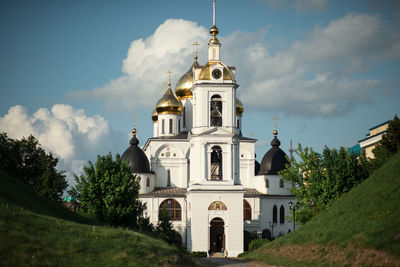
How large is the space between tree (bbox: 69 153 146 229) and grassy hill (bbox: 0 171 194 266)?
49.5ft

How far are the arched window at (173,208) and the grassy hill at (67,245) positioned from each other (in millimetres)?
34258

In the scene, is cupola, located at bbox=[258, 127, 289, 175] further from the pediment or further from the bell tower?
the pediment

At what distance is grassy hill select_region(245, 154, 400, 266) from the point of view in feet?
78.0

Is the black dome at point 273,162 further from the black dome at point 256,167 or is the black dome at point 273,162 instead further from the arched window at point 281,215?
the arched window at point 281,215

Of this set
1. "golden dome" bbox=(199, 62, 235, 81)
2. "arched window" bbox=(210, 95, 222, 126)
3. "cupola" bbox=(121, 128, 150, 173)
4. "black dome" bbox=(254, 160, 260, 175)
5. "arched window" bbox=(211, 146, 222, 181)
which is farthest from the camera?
"black dome" bbox=(254, 160, 260, 175)

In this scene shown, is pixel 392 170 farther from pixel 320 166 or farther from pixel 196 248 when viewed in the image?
pixel 196 248

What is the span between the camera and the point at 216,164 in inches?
2254

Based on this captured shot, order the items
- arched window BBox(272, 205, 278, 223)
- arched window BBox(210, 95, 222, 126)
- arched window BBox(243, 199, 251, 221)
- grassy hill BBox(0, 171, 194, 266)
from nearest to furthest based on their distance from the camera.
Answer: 1. grassy hill BBox(0, 171, 194, 266)
2. arched window BBox(210, 95, 222, 126)
3. arched window BBox(243, 199, 251, 221)
4. arched window BBox(272, 205, 278, 223)

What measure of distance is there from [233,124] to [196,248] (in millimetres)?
11304

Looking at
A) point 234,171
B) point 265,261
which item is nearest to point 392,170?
point 265,261

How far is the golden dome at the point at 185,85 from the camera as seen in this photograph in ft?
221

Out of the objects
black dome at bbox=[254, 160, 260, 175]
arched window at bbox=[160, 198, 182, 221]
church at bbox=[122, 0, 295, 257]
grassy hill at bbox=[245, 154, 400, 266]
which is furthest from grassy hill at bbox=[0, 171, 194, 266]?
black dome at bbox=[254, 160, 260, 175]

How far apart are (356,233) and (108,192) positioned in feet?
68.9

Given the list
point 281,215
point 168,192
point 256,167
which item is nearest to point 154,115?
point 168,192
